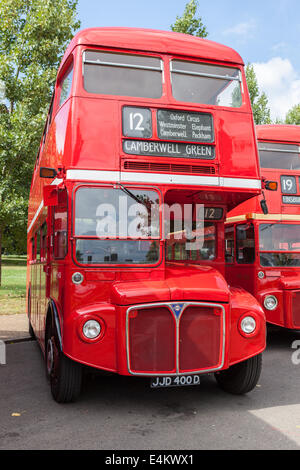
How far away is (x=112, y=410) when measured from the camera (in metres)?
4.94

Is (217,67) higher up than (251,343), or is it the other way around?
(217,67)

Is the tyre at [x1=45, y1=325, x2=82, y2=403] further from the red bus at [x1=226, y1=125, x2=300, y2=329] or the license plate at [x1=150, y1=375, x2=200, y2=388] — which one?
the red bus at [x1=226, y1=125, x2=300, y2=329]

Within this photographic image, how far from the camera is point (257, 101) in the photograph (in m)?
24.2

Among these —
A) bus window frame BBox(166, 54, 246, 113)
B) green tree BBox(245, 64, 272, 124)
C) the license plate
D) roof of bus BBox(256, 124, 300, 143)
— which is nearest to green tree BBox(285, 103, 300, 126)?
green tree BBox(245, 64, 272, 124)

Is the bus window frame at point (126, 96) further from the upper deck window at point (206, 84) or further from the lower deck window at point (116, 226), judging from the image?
the lower deck window at point (116, 226)

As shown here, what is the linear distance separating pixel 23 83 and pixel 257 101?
40.1ft

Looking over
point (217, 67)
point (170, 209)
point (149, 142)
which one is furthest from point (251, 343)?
point (217, 67)

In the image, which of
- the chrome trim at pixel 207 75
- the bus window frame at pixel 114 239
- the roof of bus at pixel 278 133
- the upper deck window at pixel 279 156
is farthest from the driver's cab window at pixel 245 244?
the bus window frame at pixel 114 239

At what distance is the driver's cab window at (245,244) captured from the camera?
875 cm

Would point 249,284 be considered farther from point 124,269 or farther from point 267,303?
point 124,269

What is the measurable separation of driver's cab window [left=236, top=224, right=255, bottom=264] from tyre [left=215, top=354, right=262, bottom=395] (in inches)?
139

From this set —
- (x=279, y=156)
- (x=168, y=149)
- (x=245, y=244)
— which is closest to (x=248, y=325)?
(x=168, y=149)

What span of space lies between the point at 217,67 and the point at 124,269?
2.88m
